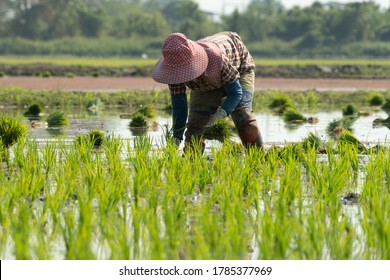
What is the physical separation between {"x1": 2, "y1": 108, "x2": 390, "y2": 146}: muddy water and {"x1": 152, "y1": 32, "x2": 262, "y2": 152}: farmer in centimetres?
203

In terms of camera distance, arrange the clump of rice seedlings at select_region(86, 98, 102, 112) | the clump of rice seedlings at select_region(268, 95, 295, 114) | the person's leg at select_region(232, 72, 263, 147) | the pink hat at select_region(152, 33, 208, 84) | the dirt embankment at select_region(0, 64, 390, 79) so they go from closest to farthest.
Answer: the pink hat at select_region(152, 33, 208, 84)
the person's leg at select_region(232, 72, 263, 147)
the clump of rice seedlings at select_region(268, 95, 295, 114)
the clump of rice seedlings at select_region(86, 98, 102, 112)
the dirt embankment at select_region(0, 64, 390, 79)

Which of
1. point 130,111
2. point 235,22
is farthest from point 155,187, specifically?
point 235,22

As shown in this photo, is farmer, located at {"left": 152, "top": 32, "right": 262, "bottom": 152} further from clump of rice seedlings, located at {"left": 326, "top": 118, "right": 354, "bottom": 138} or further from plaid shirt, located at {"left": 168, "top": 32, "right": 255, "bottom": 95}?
clump of rice seedlings, located at {"left": 326, "top": 118, "right": 354, "bottom": 138}

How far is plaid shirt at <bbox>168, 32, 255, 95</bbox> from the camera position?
8242 mm

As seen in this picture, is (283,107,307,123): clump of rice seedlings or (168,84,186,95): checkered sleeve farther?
(283,107,307,123): clump of rice seedlings

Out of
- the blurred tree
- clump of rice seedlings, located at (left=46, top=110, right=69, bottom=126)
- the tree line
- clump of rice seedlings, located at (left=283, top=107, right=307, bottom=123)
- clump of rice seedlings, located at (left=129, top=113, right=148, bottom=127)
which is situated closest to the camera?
clump of rice seedlings, located at (left=46, top=110, right=69, bottom=126)

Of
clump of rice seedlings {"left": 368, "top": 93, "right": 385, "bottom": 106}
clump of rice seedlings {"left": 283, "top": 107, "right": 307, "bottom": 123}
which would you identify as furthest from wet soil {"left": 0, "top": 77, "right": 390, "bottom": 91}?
clump of rice seedlings {"left": 283, "top": 107, "right": 307, "bottom": 123}

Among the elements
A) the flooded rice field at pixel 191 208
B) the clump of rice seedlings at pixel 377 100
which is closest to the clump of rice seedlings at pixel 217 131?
the flooded rice field at pixel 191 208

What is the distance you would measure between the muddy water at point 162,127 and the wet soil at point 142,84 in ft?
27.3

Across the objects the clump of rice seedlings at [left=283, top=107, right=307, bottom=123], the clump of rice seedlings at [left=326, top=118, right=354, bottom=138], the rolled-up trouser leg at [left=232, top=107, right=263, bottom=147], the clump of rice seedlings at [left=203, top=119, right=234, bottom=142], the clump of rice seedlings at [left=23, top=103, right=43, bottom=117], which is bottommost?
the clump of rice seedlings at [left=23, top=103, right=43, bottom=117]

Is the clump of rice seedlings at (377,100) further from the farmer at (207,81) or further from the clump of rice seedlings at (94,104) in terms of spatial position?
the farmer at (207,81)

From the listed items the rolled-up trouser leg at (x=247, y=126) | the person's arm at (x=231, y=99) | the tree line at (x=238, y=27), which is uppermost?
the person's arm at (x=231, y=99)

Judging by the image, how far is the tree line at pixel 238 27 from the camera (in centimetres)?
7019

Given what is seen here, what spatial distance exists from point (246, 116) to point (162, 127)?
185 inches
